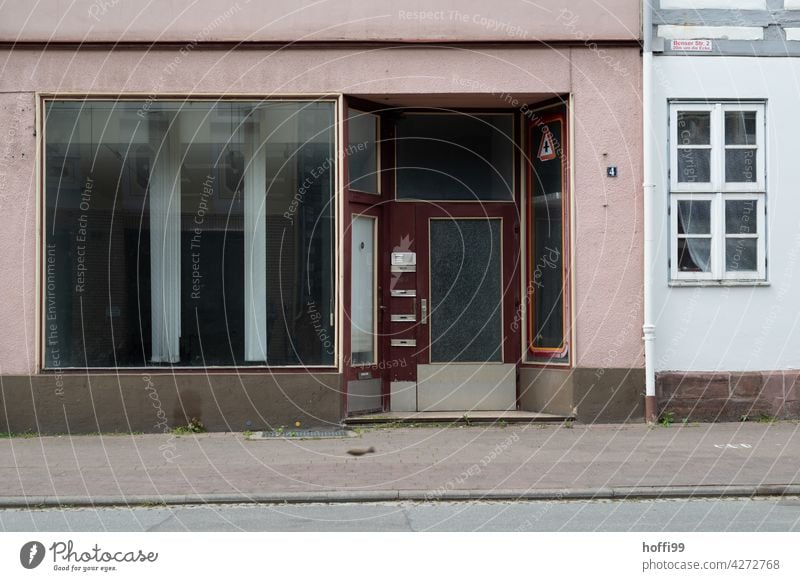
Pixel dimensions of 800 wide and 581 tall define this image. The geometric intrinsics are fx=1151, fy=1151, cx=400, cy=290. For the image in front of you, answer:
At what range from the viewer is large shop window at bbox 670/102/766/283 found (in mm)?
14078

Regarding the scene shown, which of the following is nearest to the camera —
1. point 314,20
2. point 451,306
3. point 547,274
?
point 314,20

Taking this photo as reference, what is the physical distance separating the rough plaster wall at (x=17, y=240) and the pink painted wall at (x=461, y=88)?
15mm

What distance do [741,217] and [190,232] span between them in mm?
6744

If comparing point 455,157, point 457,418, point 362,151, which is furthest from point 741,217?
point 362,151

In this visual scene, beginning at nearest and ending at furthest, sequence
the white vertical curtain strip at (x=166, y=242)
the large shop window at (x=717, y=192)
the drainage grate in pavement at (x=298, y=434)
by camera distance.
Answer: the drainage grate in pavement at (x=298, y=434) → the white vertical curtain strip at (x=166, y=242) → the large shop window at (x=717, y=192)

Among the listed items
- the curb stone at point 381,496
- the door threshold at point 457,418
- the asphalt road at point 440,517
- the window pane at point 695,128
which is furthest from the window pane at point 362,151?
the asphalt road at point 440,517

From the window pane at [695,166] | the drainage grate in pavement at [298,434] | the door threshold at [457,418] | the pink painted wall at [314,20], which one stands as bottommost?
the drainage grate in pavement at [298,434]

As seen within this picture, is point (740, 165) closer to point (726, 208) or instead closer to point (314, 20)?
point (726, 208)

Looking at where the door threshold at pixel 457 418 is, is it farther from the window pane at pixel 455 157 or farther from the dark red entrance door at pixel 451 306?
the window pane at pixel 455 157

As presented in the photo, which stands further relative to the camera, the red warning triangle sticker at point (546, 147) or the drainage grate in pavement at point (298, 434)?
the red warning triangle sticker at point (546, 147)

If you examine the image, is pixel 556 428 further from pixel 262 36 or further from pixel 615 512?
pixel 262 36

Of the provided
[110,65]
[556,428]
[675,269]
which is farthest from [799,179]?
[110,65]

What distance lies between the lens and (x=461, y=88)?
13.9m

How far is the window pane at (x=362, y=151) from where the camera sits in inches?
557
